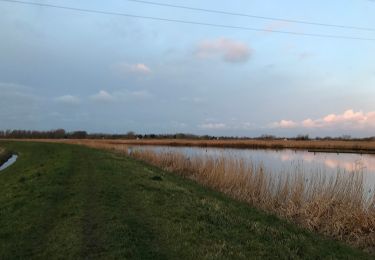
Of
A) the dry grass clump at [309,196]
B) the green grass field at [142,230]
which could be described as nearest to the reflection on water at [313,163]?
the dry grass clump at [309,196]

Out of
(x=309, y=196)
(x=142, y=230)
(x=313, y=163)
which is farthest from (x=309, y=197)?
(x=313, y=163)

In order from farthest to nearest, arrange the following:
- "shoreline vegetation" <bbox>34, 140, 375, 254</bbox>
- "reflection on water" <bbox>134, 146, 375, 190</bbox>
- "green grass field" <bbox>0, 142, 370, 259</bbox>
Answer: "reflection on water" <bbox>134, 146, 375, 190</bbox>, "shoreline vegetation" <bbox>34, 140, 375, 254</bbox>, "green grass field" <bbox>0, 142, 370, 259</bbox>

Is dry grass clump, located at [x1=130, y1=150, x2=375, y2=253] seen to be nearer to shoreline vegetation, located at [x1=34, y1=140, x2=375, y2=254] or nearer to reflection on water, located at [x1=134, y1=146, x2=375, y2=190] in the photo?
shoreline vegetation, located at [x1=34, y1=140, x2=375, y2=254]

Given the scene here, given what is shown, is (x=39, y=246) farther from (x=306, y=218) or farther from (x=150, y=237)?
(x=306, y=218)

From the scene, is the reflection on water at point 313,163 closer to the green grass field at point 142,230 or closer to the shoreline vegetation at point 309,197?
the shoreline vegetation at point 309,197

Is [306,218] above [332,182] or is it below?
below

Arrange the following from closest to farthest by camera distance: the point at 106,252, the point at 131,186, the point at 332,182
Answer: the point at 106,252 < the point at 332,182 < the point at 131,186

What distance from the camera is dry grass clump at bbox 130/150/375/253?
923 centimetres

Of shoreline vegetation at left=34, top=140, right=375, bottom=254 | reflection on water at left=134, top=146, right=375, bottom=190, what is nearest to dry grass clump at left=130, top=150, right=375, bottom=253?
shoreline vegetation at left=34, top=140, right=375, bottom=254

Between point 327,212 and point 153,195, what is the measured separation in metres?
4.62

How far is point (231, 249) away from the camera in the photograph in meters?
6.11

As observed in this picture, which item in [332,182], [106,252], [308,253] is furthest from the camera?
[332,182]

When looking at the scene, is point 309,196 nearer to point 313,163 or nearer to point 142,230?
point 142,230

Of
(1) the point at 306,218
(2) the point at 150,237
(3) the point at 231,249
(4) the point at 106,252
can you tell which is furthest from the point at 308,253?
(1) the point at 306,218
